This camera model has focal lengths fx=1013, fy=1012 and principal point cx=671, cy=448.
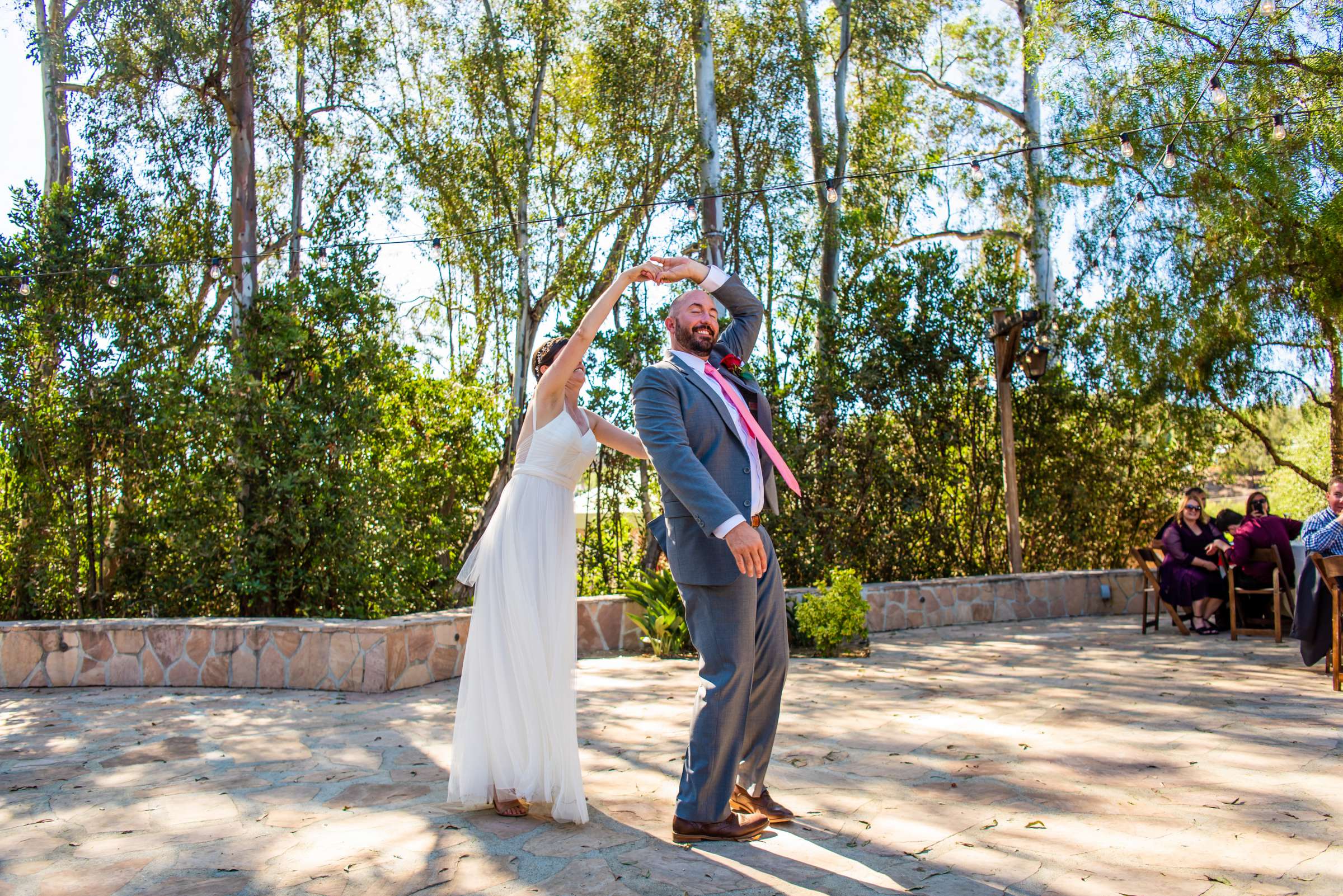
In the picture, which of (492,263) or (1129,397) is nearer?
(1129,397)

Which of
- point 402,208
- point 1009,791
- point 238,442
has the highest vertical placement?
point 402,208

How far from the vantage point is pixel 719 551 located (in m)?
2.89

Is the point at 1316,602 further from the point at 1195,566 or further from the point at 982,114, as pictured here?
the point at 982,114

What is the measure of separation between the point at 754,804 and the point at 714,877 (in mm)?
519

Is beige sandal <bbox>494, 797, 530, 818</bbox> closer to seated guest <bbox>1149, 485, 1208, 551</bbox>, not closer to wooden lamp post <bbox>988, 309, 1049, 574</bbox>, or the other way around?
seated guest <bbox>1149, 485, 1208, 551</bbox>

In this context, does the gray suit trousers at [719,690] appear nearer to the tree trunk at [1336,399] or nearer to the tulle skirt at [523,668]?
the tulle skirt at [523,668]

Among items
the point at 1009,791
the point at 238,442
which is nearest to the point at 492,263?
the point at 238,442

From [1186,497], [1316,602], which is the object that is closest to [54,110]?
[1186,497]

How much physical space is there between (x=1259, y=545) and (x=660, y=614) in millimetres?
4476

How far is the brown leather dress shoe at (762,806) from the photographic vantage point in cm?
309

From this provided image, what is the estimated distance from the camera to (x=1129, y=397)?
33.5ft

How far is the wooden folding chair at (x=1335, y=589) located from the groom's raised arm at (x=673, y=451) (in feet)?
13.3

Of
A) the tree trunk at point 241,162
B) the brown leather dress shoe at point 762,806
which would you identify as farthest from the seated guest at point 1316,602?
the tree trunk at point 241,162

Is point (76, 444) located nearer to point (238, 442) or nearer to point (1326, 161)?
point (238, 442)
